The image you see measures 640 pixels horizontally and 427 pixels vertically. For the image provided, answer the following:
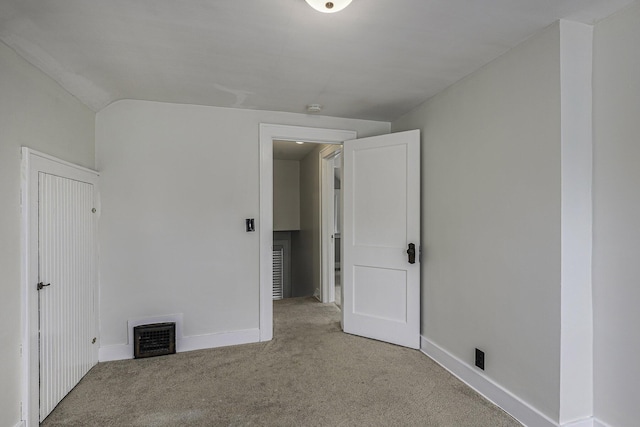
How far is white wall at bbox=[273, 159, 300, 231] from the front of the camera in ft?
19.6

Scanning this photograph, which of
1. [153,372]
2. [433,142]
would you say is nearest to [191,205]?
[153,372]

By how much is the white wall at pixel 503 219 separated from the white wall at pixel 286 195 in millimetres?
3555

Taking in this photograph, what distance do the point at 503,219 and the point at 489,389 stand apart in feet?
3.80

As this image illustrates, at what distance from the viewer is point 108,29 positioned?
1.72m

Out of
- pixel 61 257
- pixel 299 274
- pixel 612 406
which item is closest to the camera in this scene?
pixel 612 406

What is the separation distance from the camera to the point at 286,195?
6031 millimetres

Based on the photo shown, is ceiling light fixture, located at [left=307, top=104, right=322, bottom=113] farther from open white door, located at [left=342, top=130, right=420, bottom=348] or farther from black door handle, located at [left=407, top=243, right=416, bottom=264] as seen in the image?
black door handle, located at [left=407, top=243, right=416, bottom=264]

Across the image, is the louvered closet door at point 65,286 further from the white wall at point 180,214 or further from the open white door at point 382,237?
the open white door at point 382,237

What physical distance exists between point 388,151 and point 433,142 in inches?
17.2

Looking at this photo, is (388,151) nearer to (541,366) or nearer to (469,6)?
(469,6)

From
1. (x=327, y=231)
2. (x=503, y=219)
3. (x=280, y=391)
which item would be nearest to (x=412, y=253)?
(x=503, y=219)

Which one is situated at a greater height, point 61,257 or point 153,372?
point 61,257

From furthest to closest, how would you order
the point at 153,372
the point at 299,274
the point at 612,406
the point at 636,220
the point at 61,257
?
the point at 299,274 < the point at 153,372 < the point at 61,257 < the point at 612,406 < the point at 636,220

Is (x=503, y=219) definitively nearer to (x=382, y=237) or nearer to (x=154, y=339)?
(x=382, y=237)
